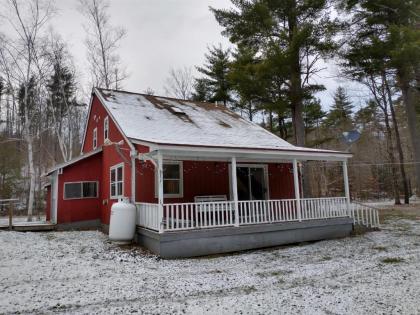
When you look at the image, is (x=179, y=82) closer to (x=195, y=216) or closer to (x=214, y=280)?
(x=195, y=216)

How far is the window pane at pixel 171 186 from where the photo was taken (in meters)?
10.5

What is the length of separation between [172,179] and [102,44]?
15795 mm

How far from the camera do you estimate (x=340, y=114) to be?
1160 inches

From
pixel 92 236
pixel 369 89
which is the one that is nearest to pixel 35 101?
pixel 92 236

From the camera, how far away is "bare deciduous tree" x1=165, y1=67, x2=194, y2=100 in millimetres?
29734

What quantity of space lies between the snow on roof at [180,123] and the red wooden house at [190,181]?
0.05m

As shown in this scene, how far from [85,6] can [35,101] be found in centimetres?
781

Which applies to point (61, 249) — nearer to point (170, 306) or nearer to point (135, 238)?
point (135, 238)

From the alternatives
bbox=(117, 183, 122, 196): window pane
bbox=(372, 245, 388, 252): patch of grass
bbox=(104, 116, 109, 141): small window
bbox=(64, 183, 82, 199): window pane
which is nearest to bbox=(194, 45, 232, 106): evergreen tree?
bbox=(104, 116, 109, 141): small window

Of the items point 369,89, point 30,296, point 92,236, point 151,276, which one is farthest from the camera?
point 369,89

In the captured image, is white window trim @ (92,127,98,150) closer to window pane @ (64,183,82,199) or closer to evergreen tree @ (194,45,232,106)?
window pane @ (64,183,82,199)

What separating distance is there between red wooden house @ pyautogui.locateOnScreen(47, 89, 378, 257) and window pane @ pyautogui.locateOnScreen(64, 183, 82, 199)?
0.04m

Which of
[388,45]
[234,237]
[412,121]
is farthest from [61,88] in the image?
[412,121]

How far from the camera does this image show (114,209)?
8.98m
